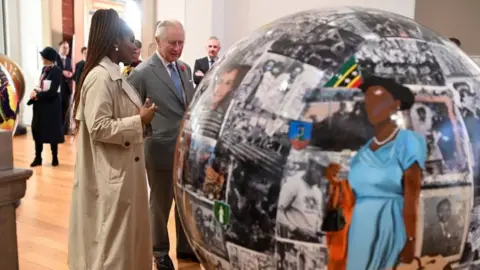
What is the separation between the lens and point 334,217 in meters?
0.98

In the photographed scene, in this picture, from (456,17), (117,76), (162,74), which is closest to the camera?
(117,76)

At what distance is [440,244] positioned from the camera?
40.2 inches

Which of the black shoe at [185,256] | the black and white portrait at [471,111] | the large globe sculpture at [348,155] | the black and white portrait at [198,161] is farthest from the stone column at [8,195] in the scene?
the black and white portrait at [471,111]

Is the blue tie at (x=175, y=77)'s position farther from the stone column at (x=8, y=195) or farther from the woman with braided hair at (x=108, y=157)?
the stone column at (x=8, y=195)

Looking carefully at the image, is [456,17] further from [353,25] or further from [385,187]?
[385,187]

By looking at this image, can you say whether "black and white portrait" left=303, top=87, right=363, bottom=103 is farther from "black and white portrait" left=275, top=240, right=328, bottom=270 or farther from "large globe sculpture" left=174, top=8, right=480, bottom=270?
"black and white portrait" left=275, top=240, right=328, bottom=270

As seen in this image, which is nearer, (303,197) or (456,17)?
(303,197)

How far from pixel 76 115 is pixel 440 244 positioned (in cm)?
195

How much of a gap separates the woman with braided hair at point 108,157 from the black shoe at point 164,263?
516mm

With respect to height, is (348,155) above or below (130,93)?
above

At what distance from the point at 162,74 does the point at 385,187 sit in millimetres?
2285

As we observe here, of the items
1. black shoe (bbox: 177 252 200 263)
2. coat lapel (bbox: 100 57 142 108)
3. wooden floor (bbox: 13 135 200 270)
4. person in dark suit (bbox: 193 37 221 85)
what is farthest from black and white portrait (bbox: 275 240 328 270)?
person in dark suit (bbox: 193 37 221 85)

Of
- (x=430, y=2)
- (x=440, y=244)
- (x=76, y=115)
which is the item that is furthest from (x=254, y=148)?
(x=430, y=2)

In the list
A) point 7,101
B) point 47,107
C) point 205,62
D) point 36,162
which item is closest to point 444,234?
point 205,62
